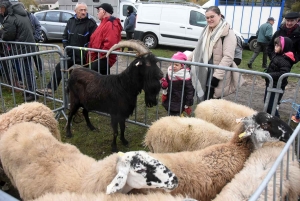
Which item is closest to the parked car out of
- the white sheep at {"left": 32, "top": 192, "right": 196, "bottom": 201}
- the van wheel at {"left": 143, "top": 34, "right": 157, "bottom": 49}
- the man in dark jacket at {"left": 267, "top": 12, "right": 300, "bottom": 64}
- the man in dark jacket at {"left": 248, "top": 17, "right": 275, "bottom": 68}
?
the van wheel at {"left": 143, "top": 34, "right": 157, "bottom": 49}

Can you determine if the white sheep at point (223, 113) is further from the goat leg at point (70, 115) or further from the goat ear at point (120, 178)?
the goat leg at point (70, 115)

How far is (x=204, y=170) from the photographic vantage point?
235 cm

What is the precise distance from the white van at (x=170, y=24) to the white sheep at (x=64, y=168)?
11.0 meters

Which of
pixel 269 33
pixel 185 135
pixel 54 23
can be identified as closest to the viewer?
pixel 185 135

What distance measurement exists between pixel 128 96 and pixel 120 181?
2227mm

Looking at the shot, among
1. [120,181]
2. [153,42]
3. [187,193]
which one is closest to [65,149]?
[120,181]

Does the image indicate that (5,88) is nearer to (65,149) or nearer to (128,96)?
(128,96)

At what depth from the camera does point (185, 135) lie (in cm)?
307

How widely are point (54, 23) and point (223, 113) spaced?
1347 centimetres

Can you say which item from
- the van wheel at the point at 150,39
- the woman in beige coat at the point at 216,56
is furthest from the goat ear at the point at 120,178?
the van wheel at the point at 150,39

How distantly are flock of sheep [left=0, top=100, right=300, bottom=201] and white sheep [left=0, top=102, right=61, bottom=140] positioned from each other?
20 mm

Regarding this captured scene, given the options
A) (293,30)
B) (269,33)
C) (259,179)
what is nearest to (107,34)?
(259,179)

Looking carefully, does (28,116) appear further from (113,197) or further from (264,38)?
(264,38)

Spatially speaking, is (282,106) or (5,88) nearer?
(282,106)
